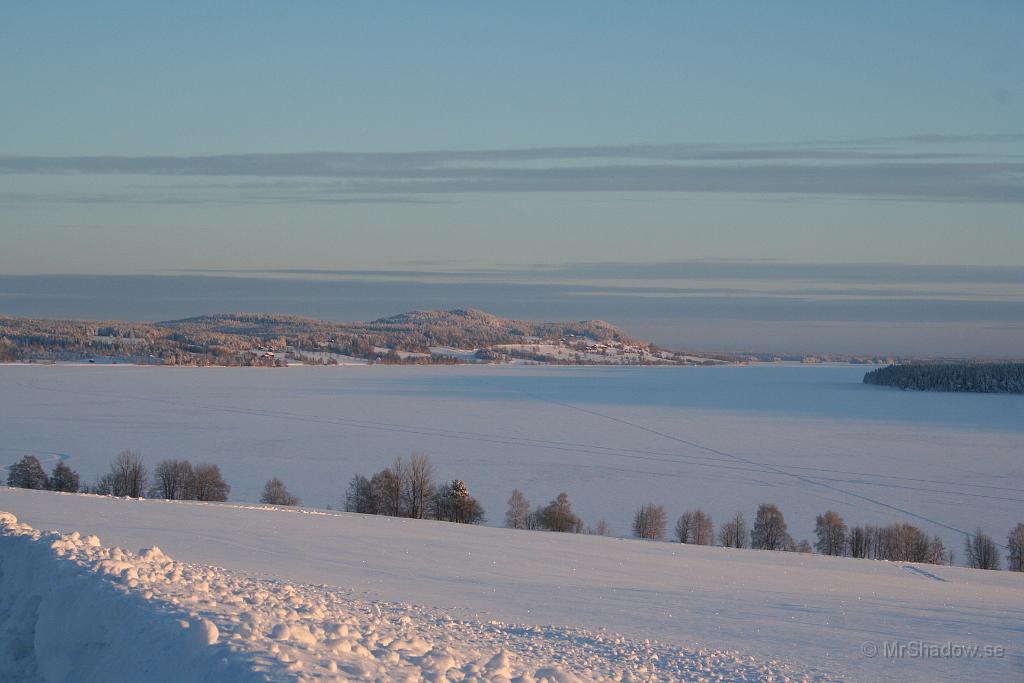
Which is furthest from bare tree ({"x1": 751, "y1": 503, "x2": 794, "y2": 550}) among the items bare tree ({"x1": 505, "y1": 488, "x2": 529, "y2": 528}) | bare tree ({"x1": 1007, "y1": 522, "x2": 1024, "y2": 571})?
bare tree ({"x1": 505, "y1": 488, "x2": 529, "y2": 528})

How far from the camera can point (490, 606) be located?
8.81 metres

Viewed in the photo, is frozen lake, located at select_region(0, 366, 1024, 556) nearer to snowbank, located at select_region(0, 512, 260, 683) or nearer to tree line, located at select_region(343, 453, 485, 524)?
tree line, located at select_region(343, 453, 485, 524)

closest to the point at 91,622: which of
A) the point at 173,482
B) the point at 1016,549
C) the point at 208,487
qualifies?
the point at 1016,549

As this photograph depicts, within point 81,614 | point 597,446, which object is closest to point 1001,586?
point 81,614

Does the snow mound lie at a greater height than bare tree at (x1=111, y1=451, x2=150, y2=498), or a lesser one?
lesser

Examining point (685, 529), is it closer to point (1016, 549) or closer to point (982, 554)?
point (982, 554)

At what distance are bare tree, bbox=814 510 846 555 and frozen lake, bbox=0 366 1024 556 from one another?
684 millimetres

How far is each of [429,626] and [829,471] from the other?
27916 mm

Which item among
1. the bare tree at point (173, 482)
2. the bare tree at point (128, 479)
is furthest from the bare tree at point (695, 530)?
the bare tree at point (128, 479)

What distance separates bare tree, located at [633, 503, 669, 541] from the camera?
21484 millimetres

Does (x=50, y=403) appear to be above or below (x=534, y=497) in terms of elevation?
above

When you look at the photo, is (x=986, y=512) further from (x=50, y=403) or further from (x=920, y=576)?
(x=50, y=403)

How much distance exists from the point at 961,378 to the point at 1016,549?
273 feet

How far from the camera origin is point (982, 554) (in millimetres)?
19453
